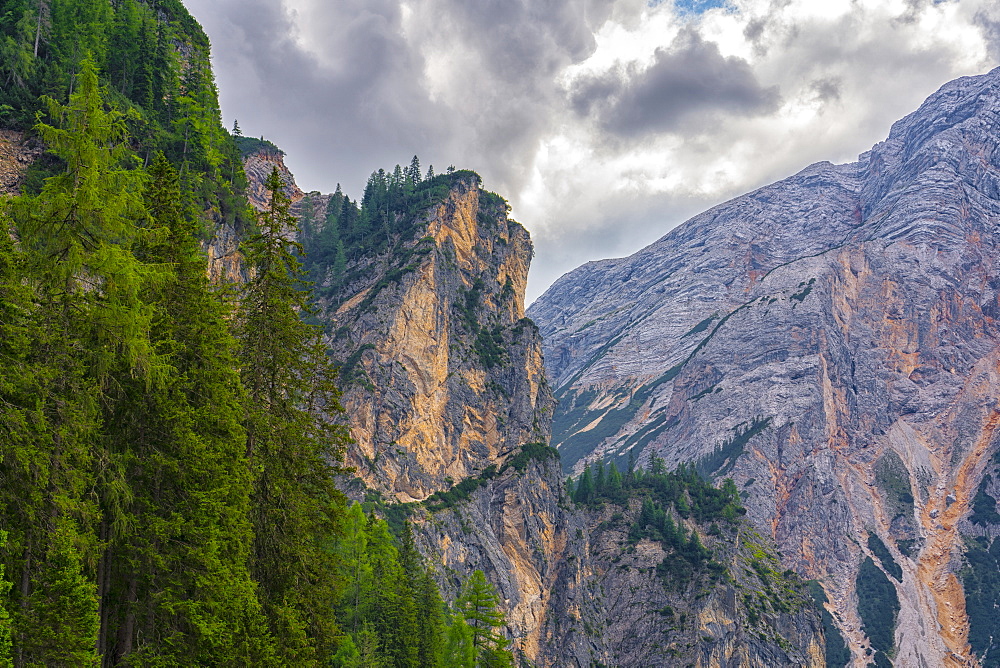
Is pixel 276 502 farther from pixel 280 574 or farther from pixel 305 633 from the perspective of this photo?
pixel 305 633

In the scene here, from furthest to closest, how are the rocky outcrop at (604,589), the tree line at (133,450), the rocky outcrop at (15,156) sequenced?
the rocky outcrop at (604,589) → the rocky outcrop at (15,156) → the tree line at (133,450)

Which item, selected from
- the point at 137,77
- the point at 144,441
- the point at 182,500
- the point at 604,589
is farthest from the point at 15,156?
the point at 604,589

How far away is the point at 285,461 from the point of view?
2569 cm

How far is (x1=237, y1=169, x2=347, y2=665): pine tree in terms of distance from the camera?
929 inches

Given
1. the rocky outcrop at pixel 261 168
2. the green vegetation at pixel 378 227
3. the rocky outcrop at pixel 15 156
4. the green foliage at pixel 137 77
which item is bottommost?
the rocky outcrop at pixel 15 156

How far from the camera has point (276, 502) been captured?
81.0ft

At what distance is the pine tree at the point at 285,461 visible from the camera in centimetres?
2359

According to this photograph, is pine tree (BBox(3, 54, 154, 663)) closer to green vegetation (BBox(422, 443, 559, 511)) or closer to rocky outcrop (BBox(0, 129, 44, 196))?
rocky outcrop (BBox(0, 129, 44, 196))

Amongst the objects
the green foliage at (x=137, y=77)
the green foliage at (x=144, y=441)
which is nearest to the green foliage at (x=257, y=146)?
the green foliage at (x=137, y=77)

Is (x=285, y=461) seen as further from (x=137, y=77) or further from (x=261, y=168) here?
(x=261, y=168)

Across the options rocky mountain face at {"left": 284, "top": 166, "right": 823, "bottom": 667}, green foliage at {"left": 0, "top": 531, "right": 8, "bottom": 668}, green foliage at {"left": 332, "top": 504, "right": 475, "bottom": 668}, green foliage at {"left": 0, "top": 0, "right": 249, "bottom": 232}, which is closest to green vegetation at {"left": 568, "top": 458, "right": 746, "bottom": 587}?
rocky mountain face at {"left": 284, "top": 166, "right": 823, "bottom": 667}

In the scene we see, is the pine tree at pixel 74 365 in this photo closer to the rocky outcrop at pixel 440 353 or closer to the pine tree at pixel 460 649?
the pine tree at pixel 460 649

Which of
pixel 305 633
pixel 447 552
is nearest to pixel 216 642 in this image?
pixel 305 633

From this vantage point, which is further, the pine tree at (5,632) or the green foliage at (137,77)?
the green foliage at (137,77)
